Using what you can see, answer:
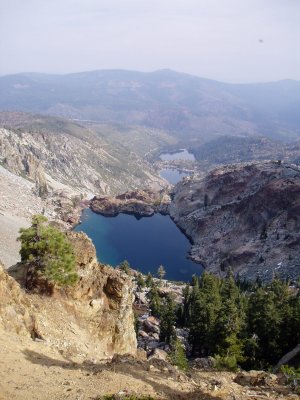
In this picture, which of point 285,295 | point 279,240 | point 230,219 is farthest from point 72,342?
point 230,219

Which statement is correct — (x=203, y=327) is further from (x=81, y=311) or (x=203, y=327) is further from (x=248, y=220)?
(x=248, y=220)

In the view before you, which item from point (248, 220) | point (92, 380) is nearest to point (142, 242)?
point (248, 220)

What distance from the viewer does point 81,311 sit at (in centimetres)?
3284

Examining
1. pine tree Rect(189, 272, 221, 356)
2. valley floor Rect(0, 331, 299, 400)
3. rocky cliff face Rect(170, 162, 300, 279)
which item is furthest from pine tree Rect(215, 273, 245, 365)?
rocky cliff face Rect(170, 162, 300, 279)

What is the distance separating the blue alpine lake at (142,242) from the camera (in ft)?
460

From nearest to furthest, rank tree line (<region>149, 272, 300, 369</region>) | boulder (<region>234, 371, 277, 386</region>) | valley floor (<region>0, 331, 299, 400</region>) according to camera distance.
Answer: valley floor (<region>0, 331, 299, 400</region>) → boulder (<region>234, 371, 277, 386</region>) → tree line (<region>149, 272, 300, 369</region>)

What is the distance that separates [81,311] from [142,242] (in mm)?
131794

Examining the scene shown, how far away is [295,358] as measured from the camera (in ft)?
122

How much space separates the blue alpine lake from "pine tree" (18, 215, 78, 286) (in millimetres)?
101669

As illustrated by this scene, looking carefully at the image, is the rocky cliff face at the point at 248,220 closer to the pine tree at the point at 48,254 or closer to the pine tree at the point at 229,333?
the pine tree at the point at 229,333

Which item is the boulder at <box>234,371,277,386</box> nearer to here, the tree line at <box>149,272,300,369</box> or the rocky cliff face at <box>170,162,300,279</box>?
the tree line at <box>149,272,300,369</box>

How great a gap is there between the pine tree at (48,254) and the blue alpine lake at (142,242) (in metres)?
102

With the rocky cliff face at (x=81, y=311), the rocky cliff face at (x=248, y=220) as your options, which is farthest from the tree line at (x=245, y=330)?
the rocky cliff face at (x=248, y=220)

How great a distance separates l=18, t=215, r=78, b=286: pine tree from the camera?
101 feet
